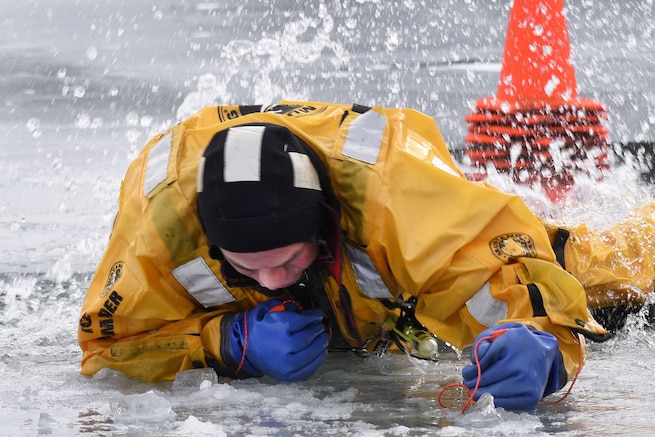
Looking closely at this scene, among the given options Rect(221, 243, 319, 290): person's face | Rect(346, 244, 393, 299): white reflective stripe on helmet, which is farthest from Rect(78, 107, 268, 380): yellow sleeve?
Rect(346, 244, 393, 299): white reflective stripe on helmet

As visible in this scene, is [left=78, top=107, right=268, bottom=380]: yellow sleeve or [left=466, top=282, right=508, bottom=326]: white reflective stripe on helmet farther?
[left=78, top=107, right=268, bottom=380]: yellow sleeve

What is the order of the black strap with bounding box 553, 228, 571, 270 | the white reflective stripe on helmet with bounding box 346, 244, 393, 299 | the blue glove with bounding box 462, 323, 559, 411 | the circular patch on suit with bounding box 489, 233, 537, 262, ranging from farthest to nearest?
1. the black strap with bounding box 553, 228, 571, 270
2. the white reflective stripe on helmet with bounding box 346, 244, 393, 299
3. the circular patch on suit with bounding box 489, 233, 537, 262
4. the blue glove with bounding box 462, 323, 559, 411

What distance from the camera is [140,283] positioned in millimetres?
3051

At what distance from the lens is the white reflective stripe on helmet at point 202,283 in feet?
9.89

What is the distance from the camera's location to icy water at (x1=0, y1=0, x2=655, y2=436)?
262 centimetres

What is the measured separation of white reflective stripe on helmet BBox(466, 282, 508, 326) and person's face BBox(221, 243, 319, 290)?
449mm

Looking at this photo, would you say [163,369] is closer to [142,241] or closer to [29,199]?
[142,241]

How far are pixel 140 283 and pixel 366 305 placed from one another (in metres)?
0.67

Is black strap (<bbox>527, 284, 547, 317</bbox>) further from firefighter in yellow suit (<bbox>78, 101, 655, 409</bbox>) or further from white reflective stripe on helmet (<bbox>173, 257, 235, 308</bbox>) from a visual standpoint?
white reflective stripe on helmet (<bbox>173, 257, 235, 308</bbox>)

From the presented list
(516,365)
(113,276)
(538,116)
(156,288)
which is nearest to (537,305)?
(516,365)

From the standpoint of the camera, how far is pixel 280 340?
9.62 ft

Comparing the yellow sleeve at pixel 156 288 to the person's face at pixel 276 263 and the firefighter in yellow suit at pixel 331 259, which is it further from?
the person's face at pixel 276 263

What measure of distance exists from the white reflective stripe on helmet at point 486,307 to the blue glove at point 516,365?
0.22m

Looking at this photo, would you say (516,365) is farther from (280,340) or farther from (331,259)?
(280,340)
